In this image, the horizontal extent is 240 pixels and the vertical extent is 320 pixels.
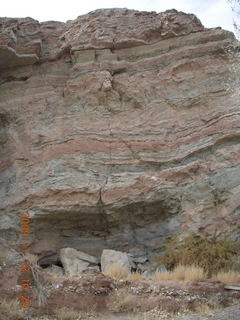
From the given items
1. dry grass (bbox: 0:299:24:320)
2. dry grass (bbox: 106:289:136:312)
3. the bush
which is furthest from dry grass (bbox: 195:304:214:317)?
dry grass (bbox: 0:299:24:320)

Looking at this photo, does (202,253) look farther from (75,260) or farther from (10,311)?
(10,311)

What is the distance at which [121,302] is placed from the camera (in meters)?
8.57

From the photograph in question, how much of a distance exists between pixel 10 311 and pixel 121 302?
7.69 ft

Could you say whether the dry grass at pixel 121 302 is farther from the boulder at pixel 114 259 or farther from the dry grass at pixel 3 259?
the boulder at pixel 114 259

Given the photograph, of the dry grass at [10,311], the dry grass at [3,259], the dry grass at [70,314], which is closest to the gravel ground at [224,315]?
the dry grass at [70,314]

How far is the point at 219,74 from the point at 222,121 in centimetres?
242

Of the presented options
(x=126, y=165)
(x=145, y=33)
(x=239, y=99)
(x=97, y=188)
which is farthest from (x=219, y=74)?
(x=97, y=188)

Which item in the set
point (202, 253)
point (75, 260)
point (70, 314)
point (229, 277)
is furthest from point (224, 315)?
point (75, 260)

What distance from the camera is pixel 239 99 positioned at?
14.1 metres

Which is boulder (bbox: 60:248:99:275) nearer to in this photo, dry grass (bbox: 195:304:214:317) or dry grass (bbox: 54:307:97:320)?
dry grass (bbox: 54:307:97:320)

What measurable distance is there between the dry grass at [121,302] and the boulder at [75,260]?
3660 millimetres

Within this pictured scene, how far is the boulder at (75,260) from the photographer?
12405 millimetres

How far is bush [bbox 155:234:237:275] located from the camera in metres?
11.3

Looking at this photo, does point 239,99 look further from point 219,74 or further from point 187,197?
point 187,197
